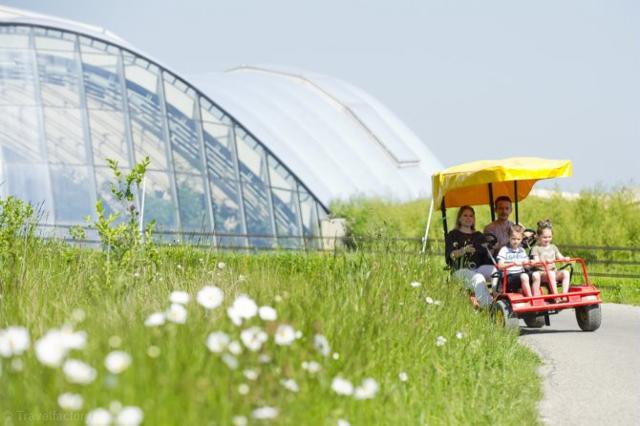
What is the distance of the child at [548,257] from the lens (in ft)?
43.3

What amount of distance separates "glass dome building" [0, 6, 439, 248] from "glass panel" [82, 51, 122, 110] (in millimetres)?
25

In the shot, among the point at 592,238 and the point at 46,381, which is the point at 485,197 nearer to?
the point at 592,238

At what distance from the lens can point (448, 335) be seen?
9.58m

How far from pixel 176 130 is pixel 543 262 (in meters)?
17.6

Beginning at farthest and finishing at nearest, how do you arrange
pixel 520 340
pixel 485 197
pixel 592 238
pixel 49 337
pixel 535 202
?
pixel 535 202
pixel 592 238
pixel 485 197
pixel 520 340
pixel 49 337

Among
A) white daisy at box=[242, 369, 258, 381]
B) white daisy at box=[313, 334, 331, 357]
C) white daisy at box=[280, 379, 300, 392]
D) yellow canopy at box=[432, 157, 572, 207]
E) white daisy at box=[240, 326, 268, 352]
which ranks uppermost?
yellow canopy at box=[432, 157, 572, 207]

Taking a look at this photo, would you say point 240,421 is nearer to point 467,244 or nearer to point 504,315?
point 504,315

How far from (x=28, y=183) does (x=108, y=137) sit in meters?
2.49

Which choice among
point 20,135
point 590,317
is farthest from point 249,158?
point 590,317

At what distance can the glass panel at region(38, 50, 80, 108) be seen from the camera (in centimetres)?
2828

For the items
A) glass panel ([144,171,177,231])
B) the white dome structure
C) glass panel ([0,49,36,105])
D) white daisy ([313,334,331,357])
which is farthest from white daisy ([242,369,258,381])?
A: the white dome structure

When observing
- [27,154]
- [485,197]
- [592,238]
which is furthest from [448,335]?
[27,154]

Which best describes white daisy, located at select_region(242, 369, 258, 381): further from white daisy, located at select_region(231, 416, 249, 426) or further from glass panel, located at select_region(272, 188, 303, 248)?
glass panel, located at select_region(272, 188, 303, 248)

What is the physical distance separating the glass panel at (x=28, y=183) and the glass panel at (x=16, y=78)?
6.78ft
